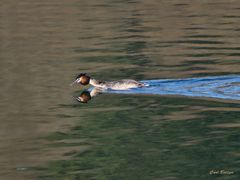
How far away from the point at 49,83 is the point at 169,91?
278 cm

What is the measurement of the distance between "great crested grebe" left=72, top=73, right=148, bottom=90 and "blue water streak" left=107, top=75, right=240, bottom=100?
0.31ft

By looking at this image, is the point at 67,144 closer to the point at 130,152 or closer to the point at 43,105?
the point at 130,152

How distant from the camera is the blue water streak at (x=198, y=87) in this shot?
1781 centimetres

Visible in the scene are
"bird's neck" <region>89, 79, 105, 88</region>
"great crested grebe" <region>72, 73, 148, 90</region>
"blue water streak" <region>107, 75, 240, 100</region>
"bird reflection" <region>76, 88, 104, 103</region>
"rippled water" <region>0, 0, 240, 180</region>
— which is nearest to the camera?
"rippled water" <region>0, 0, 240, 180</region>

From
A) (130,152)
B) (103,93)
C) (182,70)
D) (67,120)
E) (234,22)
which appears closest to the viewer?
(130,152)

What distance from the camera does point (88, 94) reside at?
19.3m

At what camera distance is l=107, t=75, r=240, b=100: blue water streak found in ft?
58.4

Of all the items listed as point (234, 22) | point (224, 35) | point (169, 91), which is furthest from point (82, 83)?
point (234, 22)

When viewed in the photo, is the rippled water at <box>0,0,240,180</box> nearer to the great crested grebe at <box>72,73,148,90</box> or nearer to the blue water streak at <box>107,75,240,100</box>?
the blue water streak at <box>107,75,240,100</box>

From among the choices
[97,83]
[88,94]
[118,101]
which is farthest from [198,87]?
[88,94]

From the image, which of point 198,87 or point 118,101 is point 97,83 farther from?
point 198,87

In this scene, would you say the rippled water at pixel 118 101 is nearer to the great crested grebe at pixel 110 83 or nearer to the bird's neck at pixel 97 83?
the great crested grebe at pixel 110 83

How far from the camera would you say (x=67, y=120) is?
639 inches

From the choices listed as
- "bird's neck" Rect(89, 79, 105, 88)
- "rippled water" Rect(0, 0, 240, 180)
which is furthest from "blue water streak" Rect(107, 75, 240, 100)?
"bird's neck" Rect(89, 79, 105, 88)
